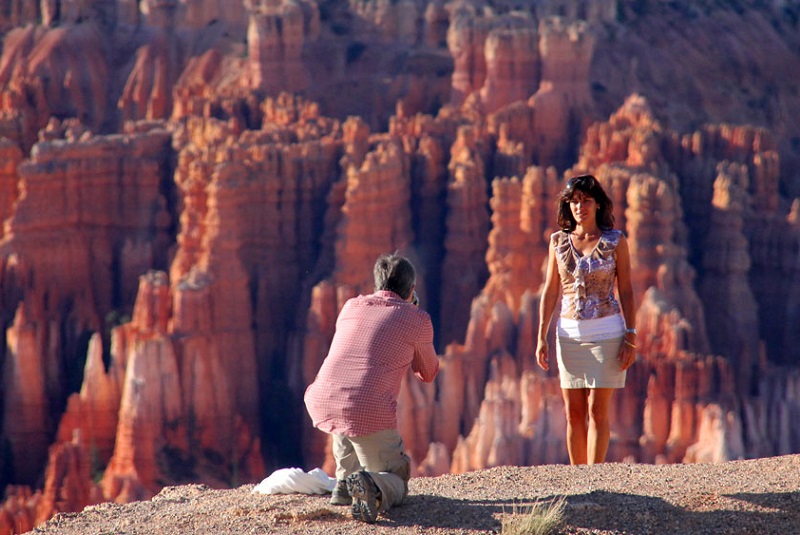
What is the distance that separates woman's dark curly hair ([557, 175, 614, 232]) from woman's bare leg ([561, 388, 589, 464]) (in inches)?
40.1

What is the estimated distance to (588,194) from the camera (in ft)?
29.4

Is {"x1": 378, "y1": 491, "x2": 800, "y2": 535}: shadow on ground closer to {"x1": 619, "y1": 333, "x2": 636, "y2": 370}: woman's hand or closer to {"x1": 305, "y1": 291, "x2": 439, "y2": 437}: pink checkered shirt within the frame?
{"x1": 305, "y1": 291, "x2": 439, "y2": 437}: pink checkered shirt

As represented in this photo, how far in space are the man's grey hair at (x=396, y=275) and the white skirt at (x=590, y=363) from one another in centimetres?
126

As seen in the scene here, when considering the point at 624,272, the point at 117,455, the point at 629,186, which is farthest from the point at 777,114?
the point at 624,272

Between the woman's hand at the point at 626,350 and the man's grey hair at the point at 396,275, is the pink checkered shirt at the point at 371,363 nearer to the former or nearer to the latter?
the man's grey hair at the point at 396,275

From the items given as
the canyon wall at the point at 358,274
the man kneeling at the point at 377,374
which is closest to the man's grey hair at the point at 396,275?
the man kneeling at the point at 377,374

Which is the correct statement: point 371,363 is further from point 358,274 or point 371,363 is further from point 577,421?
point 358,274

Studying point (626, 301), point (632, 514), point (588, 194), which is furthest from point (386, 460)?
point (588, 194)

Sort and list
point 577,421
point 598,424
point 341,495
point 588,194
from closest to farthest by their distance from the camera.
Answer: point 341,495, point 588,194, point 598,424, point 577,421

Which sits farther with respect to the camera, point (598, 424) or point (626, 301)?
point (598, 424)

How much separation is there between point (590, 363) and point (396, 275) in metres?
1.56

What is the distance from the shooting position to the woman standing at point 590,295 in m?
8.98

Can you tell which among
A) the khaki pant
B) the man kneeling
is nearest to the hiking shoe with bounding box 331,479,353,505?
the man kneeling

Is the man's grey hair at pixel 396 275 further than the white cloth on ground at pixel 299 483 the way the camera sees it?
No
